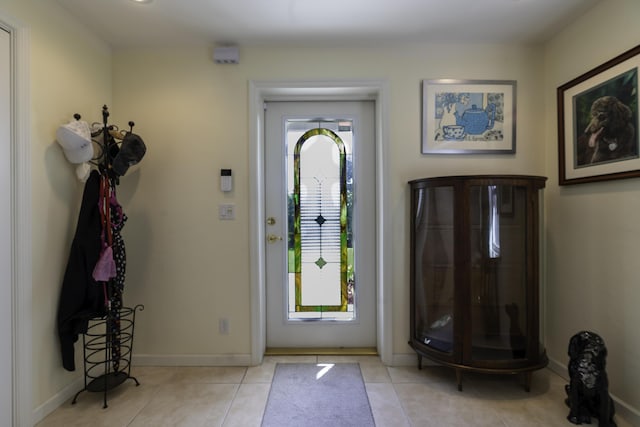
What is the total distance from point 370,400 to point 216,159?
1879 millimetres

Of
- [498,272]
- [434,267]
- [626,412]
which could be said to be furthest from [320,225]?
[626,412]

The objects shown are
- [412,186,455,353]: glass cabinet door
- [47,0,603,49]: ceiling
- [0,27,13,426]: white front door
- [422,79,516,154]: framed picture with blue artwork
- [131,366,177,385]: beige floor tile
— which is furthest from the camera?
[422,79,516,154]: framed picture with blue artwork

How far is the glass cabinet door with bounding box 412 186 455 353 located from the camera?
2.05 metres

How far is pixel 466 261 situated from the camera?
77.7 inches

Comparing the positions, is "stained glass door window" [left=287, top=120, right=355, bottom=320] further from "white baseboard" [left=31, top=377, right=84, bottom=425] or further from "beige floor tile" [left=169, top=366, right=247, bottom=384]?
"white baseboard" [left=31, top=377, right=84, bottom=425]

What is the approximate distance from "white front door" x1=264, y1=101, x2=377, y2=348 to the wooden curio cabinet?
0.67 m

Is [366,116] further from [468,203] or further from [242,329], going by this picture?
[242,329]

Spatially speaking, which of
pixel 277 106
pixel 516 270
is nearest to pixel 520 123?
pixel 516 270

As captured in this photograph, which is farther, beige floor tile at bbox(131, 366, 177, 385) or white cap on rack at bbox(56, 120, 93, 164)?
beige floor tile at bbox(131, 366, 177, 385)

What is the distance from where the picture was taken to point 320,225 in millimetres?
2586

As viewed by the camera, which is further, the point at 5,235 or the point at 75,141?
the point at 75,141

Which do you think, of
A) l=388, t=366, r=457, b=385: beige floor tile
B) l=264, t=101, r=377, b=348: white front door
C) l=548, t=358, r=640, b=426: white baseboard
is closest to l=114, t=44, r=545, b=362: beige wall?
l=388, t=366, r=457, b=385: beige floor tile

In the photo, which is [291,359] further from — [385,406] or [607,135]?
[607,135]

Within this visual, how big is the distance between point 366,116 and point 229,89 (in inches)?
41.3
